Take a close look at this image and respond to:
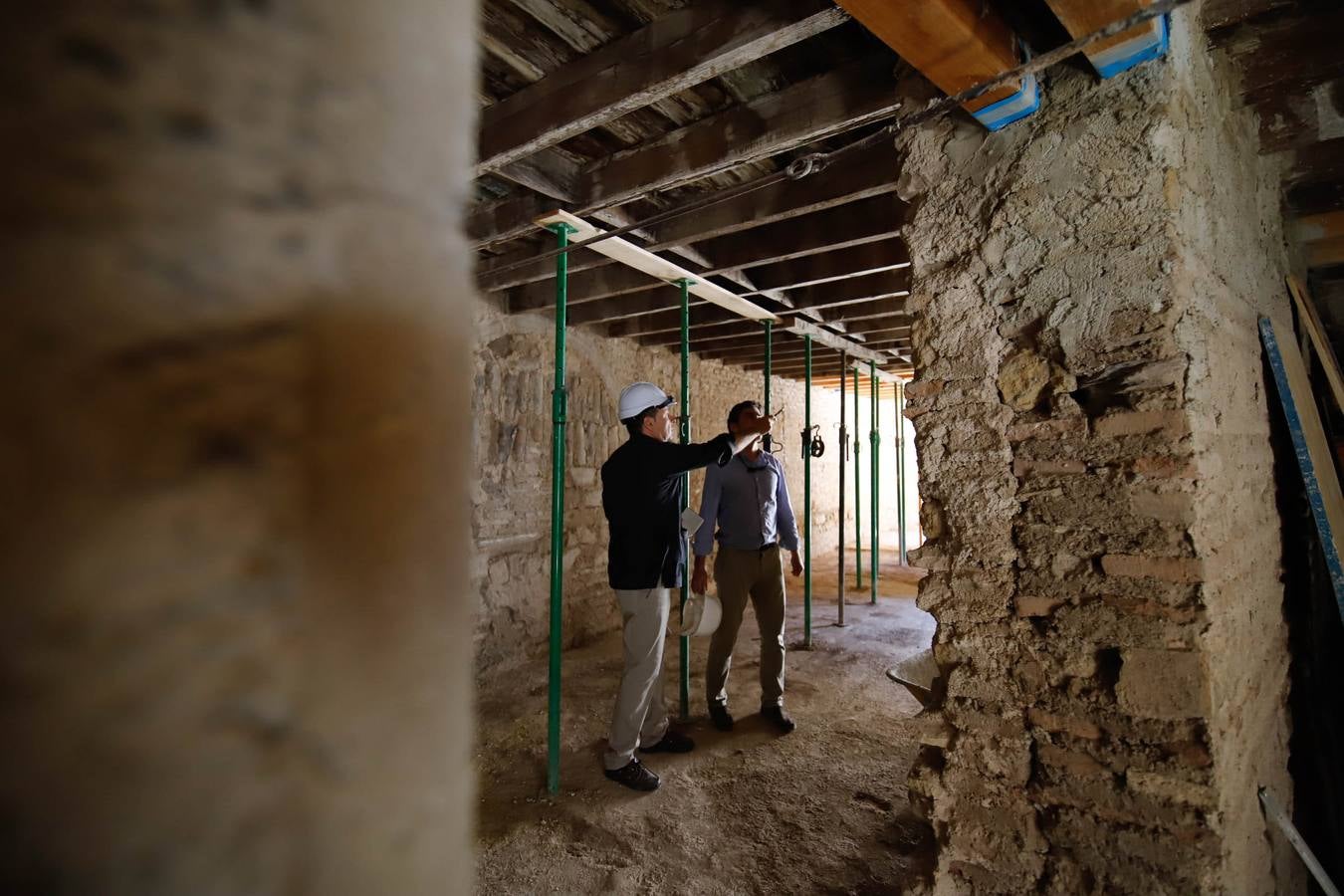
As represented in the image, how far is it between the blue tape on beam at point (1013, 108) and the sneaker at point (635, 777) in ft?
8.31

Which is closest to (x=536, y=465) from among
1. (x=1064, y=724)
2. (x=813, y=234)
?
(x=813, y=234)

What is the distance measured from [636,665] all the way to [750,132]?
2075mm

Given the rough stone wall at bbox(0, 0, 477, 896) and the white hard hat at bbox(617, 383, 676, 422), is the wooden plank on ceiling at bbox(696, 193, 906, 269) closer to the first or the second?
the white hard hat at bbox(617, 383, 676, 422)

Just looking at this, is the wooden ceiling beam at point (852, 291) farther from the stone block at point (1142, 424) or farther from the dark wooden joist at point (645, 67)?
the stone block at point (1142, 424)

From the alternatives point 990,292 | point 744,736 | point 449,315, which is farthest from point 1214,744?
point 744,736

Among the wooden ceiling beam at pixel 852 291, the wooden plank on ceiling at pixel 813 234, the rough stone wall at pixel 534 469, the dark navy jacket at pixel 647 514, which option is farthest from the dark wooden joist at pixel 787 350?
the dark navy jacket at pixel 647 514

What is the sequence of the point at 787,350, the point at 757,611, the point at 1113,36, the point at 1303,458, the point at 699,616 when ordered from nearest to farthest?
the point at 1113,36, the point at 1303,458, the point at 699,616, the point at 757,611, the point at 787,350

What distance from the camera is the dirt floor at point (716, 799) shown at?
2078 millimetres

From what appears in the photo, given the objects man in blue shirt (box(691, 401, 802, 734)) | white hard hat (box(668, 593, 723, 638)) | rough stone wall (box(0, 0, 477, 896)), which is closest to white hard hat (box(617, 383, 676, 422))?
man in blue shirt (box(691, 401, 802, 734))

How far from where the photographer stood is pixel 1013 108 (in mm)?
1487

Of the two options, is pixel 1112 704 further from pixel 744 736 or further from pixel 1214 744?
pixel 744 736

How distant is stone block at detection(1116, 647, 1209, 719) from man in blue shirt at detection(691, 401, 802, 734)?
199cm

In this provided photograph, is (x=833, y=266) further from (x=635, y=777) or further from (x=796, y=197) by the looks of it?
(x=635, y=777)

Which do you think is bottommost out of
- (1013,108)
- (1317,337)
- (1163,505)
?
(1163,505)
